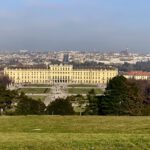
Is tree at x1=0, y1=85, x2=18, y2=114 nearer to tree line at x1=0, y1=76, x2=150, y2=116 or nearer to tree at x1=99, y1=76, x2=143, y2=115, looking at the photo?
tree line at x1=0, y1=76, x2=150, y2=116

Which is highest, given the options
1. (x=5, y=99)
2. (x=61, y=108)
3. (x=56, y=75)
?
(x=56, y=75)

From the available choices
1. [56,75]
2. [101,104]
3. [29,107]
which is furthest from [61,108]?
[56,75]

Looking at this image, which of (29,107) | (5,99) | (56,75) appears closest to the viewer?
(29,107)

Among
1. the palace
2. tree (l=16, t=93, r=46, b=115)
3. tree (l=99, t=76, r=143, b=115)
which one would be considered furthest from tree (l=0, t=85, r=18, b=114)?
the palace

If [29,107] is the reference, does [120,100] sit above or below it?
above

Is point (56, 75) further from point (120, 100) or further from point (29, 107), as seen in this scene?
point (120, 100)

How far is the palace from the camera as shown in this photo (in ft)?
407

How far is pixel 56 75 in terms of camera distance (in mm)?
125625

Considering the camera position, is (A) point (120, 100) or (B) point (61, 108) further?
(B) point (61, 108)

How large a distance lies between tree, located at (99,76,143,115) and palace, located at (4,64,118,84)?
95.5 metres

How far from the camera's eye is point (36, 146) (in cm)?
776

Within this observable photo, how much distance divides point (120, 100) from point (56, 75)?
3910 inches

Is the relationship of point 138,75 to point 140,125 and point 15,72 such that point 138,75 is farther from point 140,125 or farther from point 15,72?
point 140,125

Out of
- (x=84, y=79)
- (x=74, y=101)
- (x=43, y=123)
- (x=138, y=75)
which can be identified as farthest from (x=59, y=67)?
(x=43, y=123)
